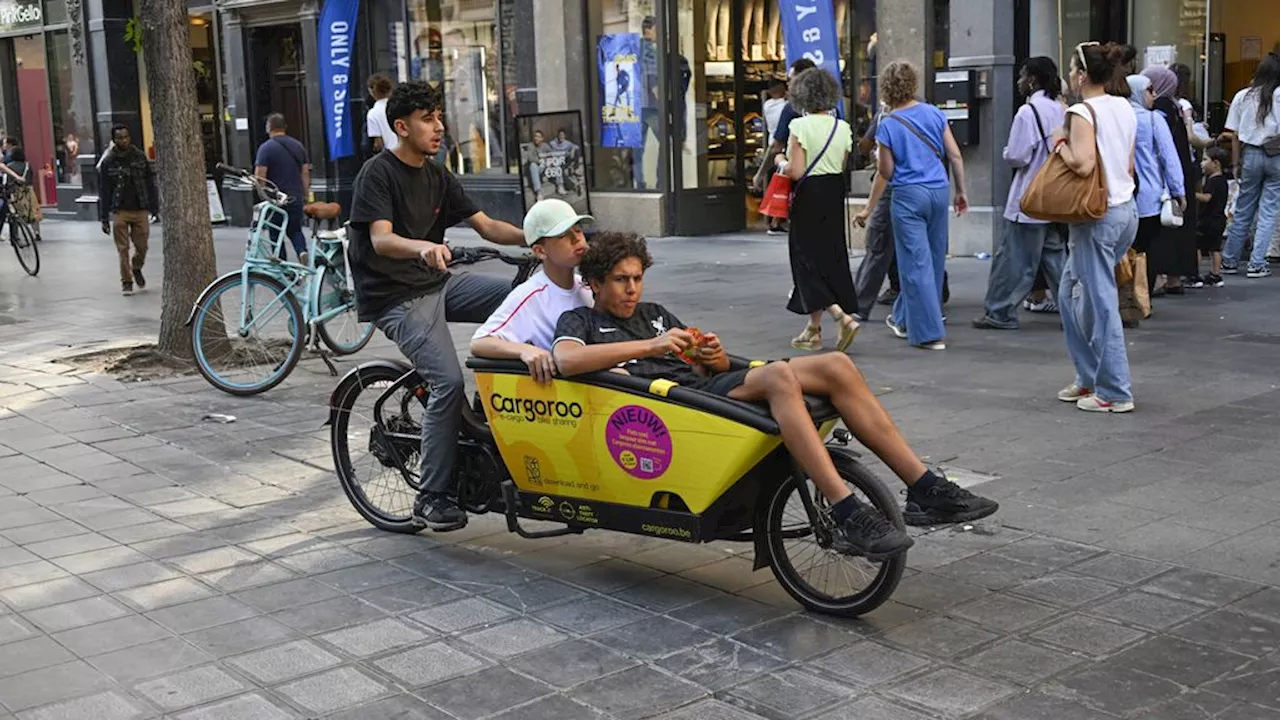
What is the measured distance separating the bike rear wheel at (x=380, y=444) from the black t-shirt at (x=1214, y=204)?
861 centimetres

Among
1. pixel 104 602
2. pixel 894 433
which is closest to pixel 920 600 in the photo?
pixel 894 433

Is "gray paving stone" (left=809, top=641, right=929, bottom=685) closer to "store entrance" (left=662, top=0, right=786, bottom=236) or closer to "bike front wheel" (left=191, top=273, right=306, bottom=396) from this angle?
"bike front wheel" (left=191, top=273, right=306, bottom=396)

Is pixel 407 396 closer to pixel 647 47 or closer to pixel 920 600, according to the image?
pixel 920 600

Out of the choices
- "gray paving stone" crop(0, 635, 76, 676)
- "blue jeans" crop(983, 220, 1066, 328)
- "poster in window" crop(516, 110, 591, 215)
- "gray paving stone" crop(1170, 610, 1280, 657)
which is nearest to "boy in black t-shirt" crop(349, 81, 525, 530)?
"gray paving stone" crop(0, 635, 76, 676)

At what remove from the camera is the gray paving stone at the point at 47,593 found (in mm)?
5301

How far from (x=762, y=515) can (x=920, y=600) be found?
23.9 inches

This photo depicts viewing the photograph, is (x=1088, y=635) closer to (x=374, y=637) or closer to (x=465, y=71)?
(x=374, y=637)

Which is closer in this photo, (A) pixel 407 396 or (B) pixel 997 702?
(B) pixel 997 702

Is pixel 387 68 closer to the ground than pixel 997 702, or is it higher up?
higher up

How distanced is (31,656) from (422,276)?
2.19 meters

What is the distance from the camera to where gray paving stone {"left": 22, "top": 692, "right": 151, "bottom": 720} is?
422cm

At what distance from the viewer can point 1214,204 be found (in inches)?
496

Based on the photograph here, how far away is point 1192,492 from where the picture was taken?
6.11 m

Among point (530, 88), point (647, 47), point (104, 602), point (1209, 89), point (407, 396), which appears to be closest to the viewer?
point (104, 602)
